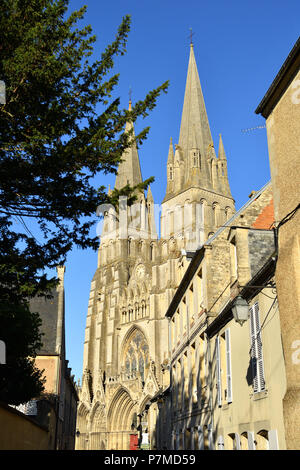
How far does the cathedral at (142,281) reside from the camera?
1945 inches

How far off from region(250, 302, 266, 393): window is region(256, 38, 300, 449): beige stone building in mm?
2226

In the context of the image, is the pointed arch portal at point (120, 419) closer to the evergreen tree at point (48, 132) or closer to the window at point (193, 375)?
the window at point (193, 375)

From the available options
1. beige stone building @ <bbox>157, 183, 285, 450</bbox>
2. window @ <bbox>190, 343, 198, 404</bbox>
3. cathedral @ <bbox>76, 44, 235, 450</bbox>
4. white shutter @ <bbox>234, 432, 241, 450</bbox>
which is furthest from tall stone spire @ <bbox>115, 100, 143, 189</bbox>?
white shutter @ <bbox>234, 432, 241, 450</bbox>

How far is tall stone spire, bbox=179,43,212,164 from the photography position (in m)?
60.5

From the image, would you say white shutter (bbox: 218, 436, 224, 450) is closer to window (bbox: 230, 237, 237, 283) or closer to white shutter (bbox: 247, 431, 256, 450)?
white shutter (bbox: 247, 431, 256, 450)

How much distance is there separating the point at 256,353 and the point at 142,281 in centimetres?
4571

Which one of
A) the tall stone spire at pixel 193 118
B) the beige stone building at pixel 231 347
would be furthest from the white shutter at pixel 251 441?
the tall stone spire at pixel 193 118

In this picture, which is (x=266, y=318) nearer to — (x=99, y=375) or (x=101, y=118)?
(x=101, y=118)

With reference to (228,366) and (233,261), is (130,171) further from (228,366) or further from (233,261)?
(228,366)

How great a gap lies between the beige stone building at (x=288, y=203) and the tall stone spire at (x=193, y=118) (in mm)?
51160

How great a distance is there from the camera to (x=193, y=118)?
61.7m

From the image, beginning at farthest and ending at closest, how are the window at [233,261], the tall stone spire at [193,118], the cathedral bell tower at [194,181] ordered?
the tall stone spire at [193,118]
the cathedral bell tower at [194,181]
the window at [233,261]

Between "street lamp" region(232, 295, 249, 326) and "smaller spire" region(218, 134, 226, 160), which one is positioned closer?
"street lamp" region(232, 295, 249, 326)

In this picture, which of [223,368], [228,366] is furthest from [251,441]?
[223,368]
